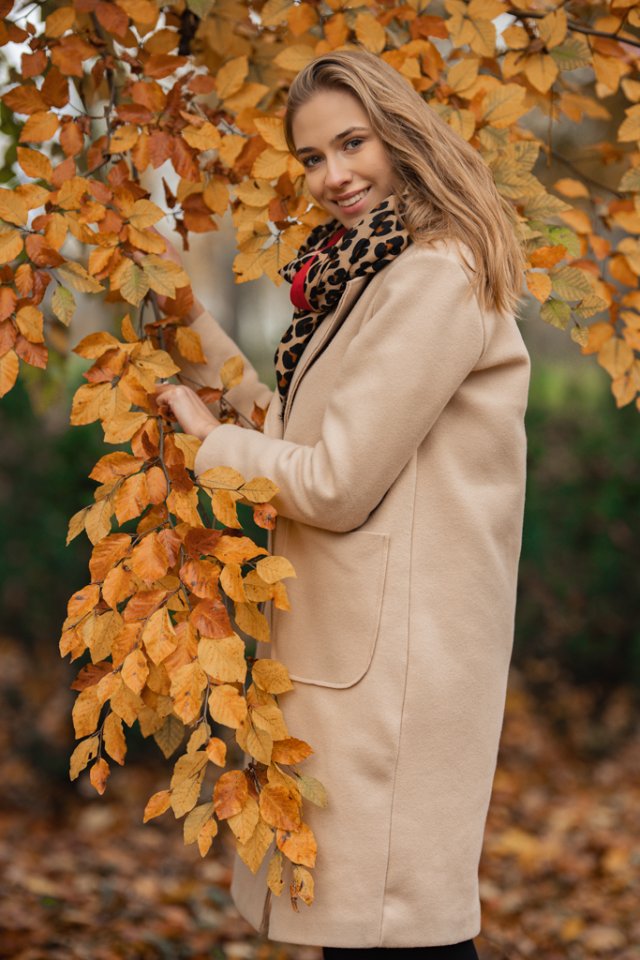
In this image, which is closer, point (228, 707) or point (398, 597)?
point (228, 707)

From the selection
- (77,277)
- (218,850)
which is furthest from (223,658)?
(218,850)

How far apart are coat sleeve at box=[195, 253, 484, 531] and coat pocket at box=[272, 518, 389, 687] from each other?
0.07m

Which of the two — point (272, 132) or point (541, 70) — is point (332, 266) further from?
point (541, 70)

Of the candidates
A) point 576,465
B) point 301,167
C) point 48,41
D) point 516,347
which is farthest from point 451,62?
point 576,465

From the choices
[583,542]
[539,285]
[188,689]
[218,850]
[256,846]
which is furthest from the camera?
[583,542]

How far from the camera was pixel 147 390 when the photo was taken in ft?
5.29

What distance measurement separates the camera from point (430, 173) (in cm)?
159

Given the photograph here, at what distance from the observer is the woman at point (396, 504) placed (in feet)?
4.91

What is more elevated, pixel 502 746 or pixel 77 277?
pixel 77 277

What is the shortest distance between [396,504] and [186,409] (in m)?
0.41

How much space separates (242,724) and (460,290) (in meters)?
0.73

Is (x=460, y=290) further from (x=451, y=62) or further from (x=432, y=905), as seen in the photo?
(x=451, y=62)

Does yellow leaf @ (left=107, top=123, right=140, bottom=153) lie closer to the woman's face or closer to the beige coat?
the woman's face

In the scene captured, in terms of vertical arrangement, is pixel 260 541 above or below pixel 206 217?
below
